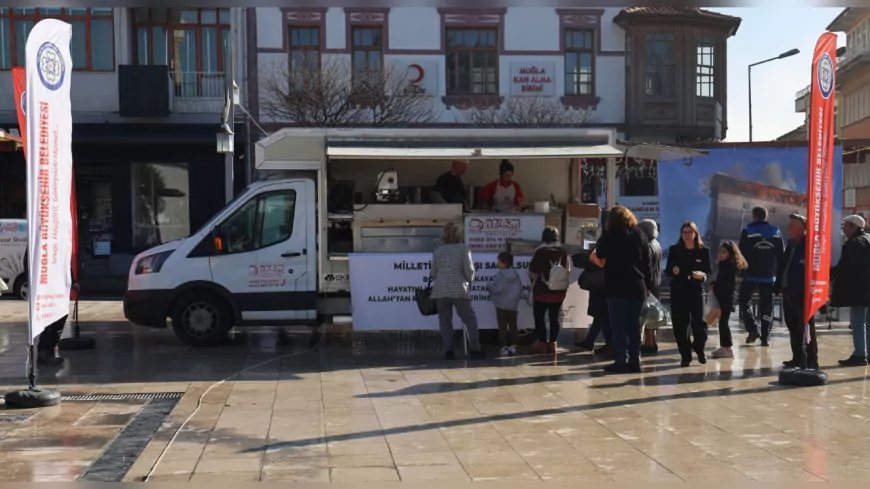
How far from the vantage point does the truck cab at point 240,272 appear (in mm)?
12758

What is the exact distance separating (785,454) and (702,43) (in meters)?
27.0

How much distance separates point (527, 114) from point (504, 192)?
50.6 feet

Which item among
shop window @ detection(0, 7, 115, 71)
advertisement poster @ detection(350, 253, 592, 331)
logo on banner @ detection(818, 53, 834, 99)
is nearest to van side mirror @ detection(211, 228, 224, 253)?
advertisement poster @ detection(350, 253, 592, 331)

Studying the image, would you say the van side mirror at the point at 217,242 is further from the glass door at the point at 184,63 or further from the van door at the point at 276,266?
the glass door at the point at 184,63

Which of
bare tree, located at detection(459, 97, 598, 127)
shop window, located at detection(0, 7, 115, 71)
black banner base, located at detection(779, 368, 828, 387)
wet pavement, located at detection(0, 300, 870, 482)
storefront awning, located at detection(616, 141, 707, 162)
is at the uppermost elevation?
shop window, located at detection(0, 7, 115, 71)

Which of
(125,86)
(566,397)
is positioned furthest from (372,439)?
(125,86)

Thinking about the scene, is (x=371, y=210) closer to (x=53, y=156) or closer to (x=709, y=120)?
Answer: (x=53, y=156)

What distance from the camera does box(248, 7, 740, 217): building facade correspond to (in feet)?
95.2

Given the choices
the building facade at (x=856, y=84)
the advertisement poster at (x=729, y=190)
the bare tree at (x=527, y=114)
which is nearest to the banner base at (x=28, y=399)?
the advertisement poster at (x=729, y=190)

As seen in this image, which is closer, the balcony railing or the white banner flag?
the white banner flag

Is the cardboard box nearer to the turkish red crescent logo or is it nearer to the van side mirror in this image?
the van side mirror

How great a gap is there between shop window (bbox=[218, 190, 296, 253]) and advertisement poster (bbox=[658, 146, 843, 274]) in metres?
6.50

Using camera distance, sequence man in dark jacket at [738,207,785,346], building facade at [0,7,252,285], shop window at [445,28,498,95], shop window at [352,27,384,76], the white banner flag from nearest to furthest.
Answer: the white banner flag
man in dark jacket at [738,207,785,346]
building facade at [0,7,252,285]
shop window at [352,27,384,76]
shop window at [445,28,498,95]

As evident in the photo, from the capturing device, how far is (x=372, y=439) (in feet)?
24.2
